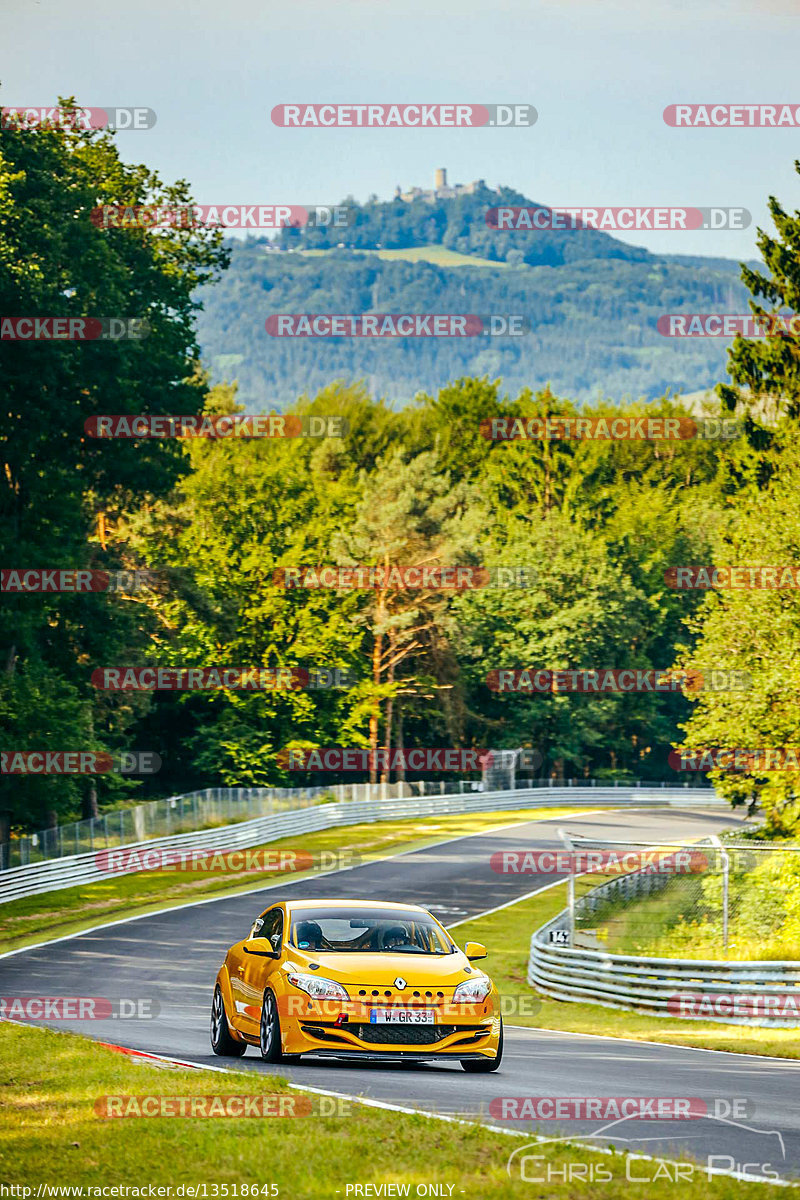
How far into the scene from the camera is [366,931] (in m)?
13.7

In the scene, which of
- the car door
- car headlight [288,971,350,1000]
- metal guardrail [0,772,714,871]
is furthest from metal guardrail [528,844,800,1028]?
metal guardrail [0,772,714,871]

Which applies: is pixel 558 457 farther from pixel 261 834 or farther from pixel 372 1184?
pixel 372 1184

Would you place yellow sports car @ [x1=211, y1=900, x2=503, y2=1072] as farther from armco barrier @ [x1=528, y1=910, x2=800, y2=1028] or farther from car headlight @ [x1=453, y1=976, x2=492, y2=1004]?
armco barrier @ [x1=528, y1=910, x2=800, y2=1028]

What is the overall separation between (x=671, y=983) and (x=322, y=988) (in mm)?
11237

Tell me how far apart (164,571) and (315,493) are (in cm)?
2122

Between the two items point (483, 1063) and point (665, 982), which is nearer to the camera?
point (483, 1063)

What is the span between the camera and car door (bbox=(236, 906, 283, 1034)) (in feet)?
43.9

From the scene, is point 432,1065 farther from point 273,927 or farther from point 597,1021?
point 597,1021

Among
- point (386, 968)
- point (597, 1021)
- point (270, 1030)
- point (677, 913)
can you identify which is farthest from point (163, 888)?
point (386, 968)

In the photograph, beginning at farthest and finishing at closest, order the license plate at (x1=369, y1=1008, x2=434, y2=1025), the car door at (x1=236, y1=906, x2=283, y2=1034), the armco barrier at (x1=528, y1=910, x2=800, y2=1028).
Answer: the armco barrier at (x1=528, y1=910, x2=800, y2=1028)
the car door at (x1=236, y1=906, x2=283, y2=1034)
the license plate at (x1=369, y1=1008, x2=434, y2=1025)

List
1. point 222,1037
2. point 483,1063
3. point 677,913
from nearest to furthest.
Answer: point 483,1063, point 222,1037, point 677,913

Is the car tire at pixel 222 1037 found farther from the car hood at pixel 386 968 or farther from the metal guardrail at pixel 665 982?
the metal guardrail at pixel 665 982

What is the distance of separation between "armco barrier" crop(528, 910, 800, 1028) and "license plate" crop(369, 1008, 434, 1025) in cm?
912

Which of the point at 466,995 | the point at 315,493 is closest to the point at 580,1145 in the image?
the point at 466,995
